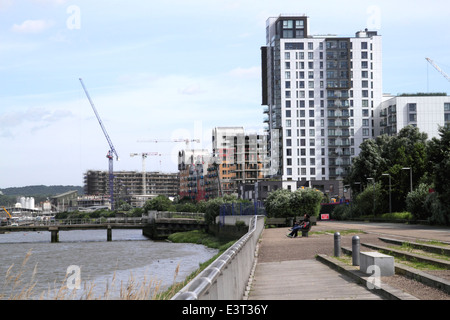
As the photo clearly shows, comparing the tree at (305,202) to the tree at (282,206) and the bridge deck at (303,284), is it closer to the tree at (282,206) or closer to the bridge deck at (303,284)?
the tree at (282,206)

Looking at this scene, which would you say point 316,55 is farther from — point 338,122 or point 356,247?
point 356,247

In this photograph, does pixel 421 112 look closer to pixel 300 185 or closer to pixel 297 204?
pixel 300 185

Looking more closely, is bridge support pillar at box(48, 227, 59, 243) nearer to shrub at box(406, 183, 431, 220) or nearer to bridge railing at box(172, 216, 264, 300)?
shrub at box(406, 183, 431, 220)

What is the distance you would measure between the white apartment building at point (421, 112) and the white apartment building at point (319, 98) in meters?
11.5

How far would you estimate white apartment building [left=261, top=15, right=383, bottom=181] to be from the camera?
155375mm

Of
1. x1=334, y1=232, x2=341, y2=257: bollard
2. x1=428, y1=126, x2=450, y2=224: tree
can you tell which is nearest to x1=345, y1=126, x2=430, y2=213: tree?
x1=428, y1=126, x2=450, y2=224: tree

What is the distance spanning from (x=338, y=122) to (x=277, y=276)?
472 feet

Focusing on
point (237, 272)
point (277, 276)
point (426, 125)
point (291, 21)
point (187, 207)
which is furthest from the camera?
point (187, 207)

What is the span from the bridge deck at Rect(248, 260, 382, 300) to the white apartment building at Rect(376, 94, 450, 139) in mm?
134995

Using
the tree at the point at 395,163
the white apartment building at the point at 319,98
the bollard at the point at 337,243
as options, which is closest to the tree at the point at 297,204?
the tree at the point at 395,163

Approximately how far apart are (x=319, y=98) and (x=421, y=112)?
2574 cm

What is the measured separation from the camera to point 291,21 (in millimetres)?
159875

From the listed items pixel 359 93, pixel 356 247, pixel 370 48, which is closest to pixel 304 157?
pixel 359 93
